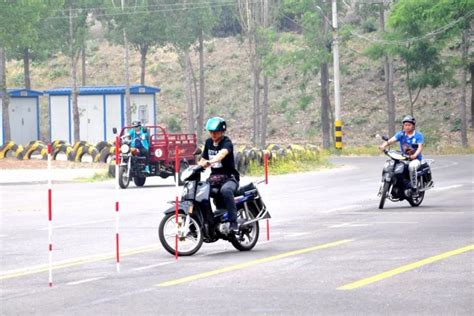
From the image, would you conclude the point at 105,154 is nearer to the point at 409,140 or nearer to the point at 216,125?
the point at 409,140

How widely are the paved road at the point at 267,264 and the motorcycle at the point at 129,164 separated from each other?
659 cm

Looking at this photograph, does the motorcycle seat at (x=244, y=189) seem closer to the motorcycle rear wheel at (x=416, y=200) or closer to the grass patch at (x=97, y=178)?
the motorcycle rear wheel at (x=416, y=200)

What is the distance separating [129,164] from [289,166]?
10290 millimetres

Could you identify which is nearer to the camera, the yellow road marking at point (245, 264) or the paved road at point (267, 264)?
the paved road at point (267, 264)

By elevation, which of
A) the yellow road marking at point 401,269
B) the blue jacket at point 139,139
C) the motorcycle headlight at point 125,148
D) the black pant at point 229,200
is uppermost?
the blue jacket at point 139,139

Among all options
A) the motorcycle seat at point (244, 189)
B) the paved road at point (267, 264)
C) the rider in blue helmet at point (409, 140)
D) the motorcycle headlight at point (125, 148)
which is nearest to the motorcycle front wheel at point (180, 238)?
the paved road at point (267, 264)

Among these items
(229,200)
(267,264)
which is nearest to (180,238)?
(229,200)

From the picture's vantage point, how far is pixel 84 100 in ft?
221

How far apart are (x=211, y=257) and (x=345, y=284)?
3262mm

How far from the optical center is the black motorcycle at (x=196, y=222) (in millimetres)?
15742

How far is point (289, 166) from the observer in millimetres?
42250

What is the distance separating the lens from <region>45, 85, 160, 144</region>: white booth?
65.8 meters

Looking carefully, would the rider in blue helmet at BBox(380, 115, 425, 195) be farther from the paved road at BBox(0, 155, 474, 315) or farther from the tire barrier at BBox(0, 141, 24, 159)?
the tire barrier at BBox(0, 141, 24, 159)

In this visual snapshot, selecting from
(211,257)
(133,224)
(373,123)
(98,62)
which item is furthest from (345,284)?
(98,62)
